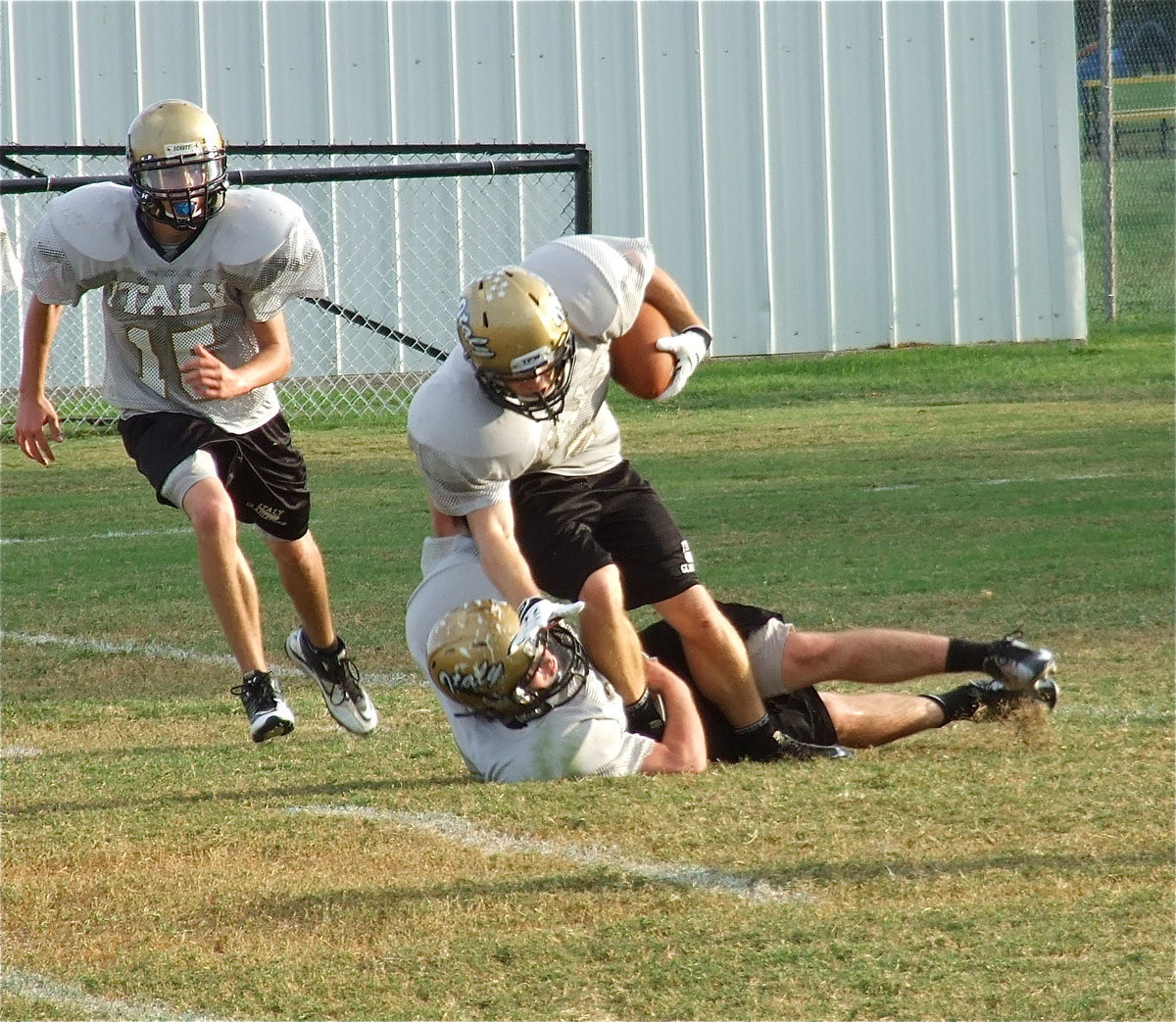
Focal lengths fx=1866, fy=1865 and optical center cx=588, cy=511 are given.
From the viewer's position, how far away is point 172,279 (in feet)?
18.6

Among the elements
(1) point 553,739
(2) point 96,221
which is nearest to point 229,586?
(1) point 553,739

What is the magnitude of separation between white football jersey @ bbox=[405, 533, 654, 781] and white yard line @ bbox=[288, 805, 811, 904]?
352mm

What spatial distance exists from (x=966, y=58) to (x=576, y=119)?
3930mm

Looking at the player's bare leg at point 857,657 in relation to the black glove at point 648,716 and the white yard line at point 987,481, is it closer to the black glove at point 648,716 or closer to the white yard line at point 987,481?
the black glove at point 648,716

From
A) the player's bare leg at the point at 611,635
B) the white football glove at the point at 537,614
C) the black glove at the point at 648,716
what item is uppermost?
the white football glove at the point at 537,614

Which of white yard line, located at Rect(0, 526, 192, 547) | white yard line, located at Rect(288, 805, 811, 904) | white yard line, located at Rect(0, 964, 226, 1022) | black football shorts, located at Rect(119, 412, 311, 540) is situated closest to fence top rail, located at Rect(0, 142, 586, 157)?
white yard line, located at Rect(0, 526, 192, 547)

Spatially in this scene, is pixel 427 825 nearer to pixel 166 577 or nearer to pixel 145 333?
pixel 145 333

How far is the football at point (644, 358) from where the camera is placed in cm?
539

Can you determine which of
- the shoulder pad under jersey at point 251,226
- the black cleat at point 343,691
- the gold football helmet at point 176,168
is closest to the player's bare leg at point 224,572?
the black cleat at point 343,691

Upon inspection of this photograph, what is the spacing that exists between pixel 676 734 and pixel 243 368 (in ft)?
5.71

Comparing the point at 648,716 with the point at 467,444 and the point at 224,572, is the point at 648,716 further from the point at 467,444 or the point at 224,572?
the point at 224,572

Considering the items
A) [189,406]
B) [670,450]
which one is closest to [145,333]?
[189,406]

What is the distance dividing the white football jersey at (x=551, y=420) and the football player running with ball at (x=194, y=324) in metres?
0.85

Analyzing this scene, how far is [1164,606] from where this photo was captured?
7195 millimetres
